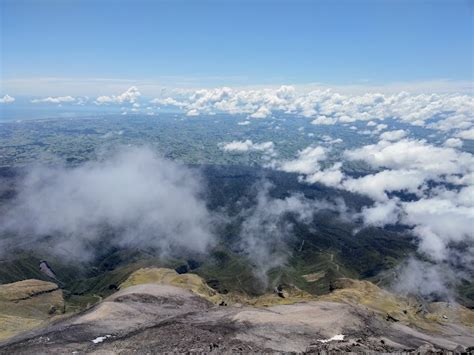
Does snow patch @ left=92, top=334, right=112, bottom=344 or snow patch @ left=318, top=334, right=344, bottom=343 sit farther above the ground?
snow patch @ left=92, top=334, right=112, bottom=344

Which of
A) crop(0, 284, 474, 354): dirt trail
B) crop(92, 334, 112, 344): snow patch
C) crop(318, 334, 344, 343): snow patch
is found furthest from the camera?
crop(318, 334, 344, 343): snow patch

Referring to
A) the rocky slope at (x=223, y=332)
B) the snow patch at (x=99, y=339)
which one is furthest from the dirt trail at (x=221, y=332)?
the snow patch at (x=99, y=339)

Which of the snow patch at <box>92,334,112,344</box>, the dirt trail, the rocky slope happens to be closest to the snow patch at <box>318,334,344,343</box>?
the rocky slope

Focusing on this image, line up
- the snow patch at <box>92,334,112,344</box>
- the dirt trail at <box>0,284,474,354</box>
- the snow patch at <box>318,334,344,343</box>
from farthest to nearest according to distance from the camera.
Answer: the snow patch at <box>318,334,344,343</box>
the snow patch at <box>92,334,112,344</box>
the dirt trail at <box>0,284,474,354</box>

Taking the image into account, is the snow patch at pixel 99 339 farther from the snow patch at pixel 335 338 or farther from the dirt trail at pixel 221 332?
the snow patch at pixel 335 338

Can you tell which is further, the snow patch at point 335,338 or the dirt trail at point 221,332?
the snow patch at point 335,338

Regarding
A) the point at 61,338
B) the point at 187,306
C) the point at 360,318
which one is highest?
the point at 61,338

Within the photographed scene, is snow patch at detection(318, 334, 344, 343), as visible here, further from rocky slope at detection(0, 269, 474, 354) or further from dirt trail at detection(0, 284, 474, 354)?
dirt trail at detection(0, 284, 474, 354)

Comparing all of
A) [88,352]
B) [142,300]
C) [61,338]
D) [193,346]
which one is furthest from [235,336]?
[142,300]

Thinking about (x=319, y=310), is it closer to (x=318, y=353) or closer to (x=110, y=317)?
(x=318, y=353)

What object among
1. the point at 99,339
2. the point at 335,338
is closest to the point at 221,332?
the point at 335,338

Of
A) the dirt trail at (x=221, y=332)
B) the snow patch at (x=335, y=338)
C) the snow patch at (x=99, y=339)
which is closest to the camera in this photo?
the dirt trail at (x=221, y=332)
